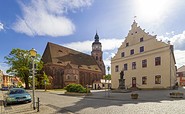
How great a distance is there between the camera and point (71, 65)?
2707 inches

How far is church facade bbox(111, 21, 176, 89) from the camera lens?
3108cm

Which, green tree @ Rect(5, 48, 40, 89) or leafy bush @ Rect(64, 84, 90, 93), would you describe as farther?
green tree @ Rect(5, 48, 40, 89)

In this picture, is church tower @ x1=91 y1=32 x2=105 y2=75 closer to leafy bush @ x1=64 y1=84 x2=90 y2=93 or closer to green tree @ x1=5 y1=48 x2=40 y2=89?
→ green tree @ x1=5 y1=48 x2=40 y2=89

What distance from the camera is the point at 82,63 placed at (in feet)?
258

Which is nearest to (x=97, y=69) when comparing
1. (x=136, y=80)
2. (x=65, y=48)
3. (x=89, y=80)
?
(x=89, y=80)

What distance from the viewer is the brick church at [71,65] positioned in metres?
62.5

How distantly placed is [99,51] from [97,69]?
11105 millimetres

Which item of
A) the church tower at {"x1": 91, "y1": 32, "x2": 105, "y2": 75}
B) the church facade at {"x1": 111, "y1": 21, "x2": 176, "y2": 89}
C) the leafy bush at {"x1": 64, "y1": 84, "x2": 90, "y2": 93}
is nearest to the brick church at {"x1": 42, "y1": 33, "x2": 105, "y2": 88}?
the church tower at {"x1": 91, "y1": 32, "x2": 105, "y2": 75}

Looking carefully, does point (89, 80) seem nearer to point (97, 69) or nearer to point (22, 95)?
point (97, 69)

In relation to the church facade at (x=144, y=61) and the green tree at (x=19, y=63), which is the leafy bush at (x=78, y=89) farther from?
the green tree at (x=19, y=63)

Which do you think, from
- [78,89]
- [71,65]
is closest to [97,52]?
[71,65]

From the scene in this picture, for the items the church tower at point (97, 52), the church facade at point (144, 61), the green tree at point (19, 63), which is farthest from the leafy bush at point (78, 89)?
the church tower at point (97, 52)

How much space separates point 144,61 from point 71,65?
3856 centimetres

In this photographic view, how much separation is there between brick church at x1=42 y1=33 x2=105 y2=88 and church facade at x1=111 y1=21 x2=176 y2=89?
85.7ft
